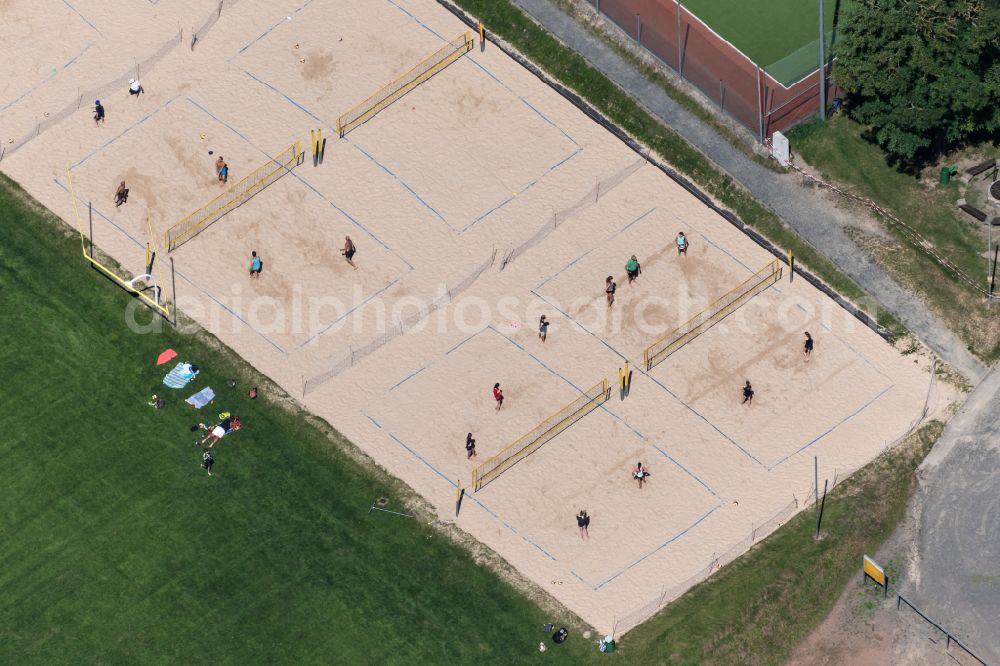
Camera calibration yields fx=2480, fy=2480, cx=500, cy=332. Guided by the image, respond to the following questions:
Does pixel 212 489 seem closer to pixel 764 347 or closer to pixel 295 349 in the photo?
pixel 295 349

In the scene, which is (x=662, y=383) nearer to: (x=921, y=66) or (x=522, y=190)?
(x=522, y=190)

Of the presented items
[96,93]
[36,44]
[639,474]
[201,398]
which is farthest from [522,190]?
[36,44]

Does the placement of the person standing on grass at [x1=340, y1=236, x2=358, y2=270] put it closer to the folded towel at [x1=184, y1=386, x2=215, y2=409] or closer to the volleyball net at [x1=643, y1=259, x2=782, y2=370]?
the folded towel at [x1=184, y1=386, x2=215, y2=409]

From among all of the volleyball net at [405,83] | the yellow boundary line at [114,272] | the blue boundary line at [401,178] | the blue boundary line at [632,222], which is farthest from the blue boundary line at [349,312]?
the blue boundary line at [632,222]

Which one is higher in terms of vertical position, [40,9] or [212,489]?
[40,9]

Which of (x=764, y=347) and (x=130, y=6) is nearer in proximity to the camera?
(x=764, y=347)

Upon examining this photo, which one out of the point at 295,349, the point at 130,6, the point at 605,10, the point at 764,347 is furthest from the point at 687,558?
the point at 130,6
